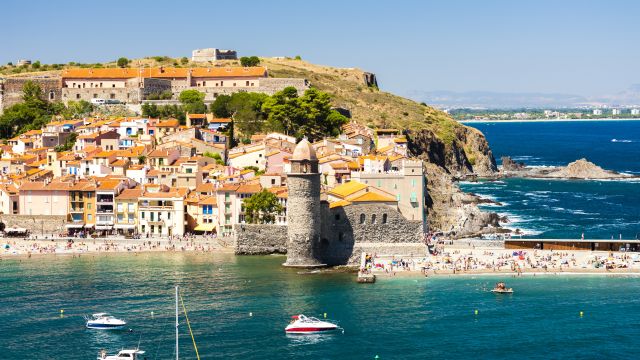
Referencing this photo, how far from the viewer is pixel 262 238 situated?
64.6m

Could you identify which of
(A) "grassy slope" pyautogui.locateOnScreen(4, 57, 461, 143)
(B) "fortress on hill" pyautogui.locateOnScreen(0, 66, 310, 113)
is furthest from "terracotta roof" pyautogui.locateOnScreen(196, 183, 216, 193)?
(A) "grassy slope" pyautogui.locateOnScreen(4, 57, 461, 143)

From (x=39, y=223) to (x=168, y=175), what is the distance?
443 inches

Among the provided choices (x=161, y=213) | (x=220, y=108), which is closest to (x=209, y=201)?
(x=161, y=213)

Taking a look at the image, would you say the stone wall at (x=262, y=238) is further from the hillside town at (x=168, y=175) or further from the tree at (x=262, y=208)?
the hillside town at (x=168, y=175)

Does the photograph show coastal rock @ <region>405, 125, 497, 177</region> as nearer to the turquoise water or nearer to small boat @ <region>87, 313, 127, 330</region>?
the turquoise water

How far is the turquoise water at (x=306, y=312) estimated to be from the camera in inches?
1681

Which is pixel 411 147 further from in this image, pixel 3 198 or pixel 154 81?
pixel 3 198

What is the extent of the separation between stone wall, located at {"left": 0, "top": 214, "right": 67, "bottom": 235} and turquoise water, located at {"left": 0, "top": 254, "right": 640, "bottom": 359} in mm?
11970

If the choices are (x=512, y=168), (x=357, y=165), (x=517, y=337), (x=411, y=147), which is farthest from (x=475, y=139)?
(x=517, y=337)

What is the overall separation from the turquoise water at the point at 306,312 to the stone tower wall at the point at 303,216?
6.52 ft

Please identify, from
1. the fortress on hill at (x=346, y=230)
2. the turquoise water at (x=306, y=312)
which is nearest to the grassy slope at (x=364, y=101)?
the fortress on hill at (x=346, y=230)

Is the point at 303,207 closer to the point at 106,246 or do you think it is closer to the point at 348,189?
the point at 348,189

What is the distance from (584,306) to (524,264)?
29.1 feet

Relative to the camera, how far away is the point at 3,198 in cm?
7669
